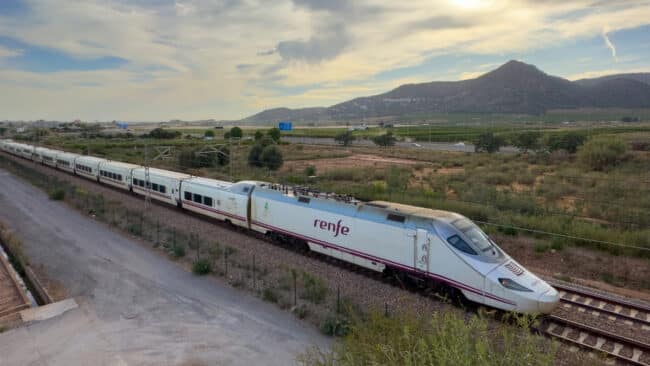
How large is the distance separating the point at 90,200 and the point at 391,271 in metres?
Result: 25.6

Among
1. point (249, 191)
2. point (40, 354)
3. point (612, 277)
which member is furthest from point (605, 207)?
point (40, 354)

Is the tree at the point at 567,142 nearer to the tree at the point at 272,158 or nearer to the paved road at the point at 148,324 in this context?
the tree at the point at 272,158

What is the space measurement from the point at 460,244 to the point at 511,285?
5.78 ft

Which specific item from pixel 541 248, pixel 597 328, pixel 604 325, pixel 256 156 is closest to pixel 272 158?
pixel 256 156

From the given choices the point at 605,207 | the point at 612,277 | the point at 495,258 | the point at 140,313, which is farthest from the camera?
the point at 605,207

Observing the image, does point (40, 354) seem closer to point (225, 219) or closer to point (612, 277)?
point (225, 219)

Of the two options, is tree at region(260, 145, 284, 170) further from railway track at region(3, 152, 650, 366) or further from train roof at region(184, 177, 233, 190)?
railway track at region(3, 152, 650, 366)

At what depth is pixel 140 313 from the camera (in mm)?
13609

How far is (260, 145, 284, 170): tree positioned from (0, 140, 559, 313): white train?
88.2 ft

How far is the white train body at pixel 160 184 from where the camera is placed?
90.2 feet

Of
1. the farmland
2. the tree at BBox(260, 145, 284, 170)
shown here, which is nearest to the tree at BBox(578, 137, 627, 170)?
the farmland

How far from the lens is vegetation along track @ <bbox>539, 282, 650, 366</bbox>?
35.3 feet

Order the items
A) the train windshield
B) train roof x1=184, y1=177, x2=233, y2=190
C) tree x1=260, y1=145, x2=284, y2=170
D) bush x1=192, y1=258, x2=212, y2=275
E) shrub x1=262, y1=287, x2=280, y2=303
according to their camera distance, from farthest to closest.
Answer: tree x1=260, y1=145, x2=284, y2=170
train roof x1=184, y1=177, x2=233, y2=190
bush x1=192, y1=258, x2=212, y2=275
shrub x1=262, y1=287, x2=280, y2=303
the train windshield

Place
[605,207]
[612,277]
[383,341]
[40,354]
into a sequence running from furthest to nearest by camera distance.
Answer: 1. [605,207]
2. [612,277]
3. [40,354]
4. [383,341]
